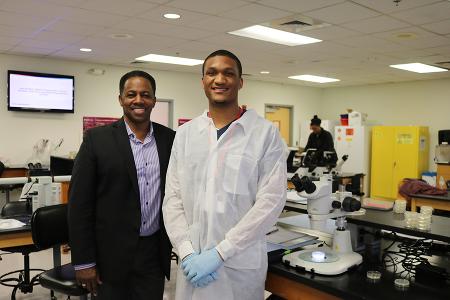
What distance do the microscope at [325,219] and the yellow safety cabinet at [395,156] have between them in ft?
22.0

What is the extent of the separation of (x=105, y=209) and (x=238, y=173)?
688mm

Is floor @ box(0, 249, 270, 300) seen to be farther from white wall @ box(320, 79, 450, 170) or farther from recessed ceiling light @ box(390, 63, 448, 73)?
white wall @ box(320, 79, 450, 170)

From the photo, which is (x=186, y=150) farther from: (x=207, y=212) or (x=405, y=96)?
(x=405, y=96)

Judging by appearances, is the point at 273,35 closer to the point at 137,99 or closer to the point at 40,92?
the point at 137,99

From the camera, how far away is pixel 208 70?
157 centimetres

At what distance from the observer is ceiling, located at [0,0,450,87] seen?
3.61m

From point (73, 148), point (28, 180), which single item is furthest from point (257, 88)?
point (28, 180)

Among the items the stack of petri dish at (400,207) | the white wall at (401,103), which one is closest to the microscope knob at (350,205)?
the stack of petri dish at (400,207)

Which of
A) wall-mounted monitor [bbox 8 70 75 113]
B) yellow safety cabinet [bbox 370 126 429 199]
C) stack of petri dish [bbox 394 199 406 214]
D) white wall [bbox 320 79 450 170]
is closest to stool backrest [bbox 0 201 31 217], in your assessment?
stack of petri dish [bbox 394 199 406 214]

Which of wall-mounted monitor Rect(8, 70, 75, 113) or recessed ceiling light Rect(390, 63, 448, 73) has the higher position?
recessed ceiling light Rect(390, 63, 448, 73)

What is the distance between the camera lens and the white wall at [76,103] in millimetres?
6098

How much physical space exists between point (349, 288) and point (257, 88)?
25.3ft

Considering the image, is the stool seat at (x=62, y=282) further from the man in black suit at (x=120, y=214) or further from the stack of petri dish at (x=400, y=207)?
the stack of petri dish at (x=400, y=207)

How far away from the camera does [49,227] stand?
233 centimetres
